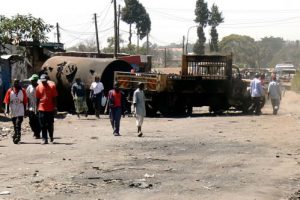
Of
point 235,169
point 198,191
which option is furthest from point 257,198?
point 235,169

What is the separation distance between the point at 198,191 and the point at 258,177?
1694 millimetres

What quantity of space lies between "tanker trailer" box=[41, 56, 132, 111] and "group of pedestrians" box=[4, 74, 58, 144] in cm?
1066

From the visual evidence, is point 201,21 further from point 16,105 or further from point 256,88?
point 16,105

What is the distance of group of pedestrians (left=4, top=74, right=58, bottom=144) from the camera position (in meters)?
14.8

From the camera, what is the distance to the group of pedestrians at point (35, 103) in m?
14.8

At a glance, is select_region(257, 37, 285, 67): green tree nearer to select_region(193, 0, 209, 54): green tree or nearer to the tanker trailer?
select_region(193, 0, 209, 54): green tree

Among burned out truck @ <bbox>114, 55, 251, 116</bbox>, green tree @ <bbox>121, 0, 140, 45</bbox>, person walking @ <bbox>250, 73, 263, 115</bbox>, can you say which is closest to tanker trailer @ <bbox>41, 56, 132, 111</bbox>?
burned out truck @ <bbox>114, 55, 251, 116</bbox>

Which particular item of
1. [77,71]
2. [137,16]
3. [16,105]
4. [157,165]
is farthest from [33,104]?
[137,16]

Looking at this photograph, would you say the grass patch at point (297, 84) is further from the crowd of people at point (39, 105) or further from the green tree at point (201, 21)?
the green tree at point (201, 21)

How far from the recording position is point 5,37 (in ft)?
99.2

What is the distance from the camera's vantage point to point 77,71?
1073 inches

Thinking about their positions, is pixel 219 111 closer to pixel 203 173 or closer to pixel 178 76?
pixel 178 76

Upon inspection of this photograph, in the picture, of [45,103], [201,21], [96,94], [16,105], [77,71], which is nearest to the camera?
[45,103]

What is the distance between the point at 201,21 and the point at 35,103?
79373 millimetres
